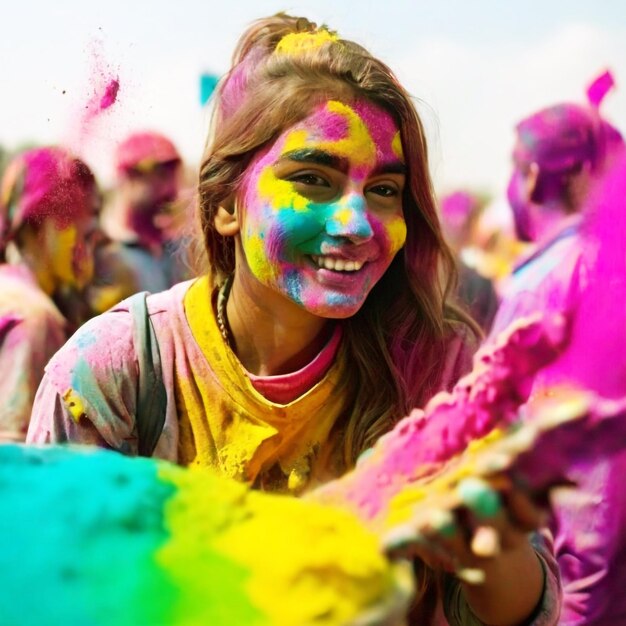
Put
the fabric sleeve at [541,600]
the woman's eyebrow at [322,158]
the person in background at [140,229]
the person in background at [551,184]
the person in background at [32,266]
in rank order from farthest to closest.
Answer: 1. the person in background at [140,229]
2. the person in background at [32,266]
3. the person in background at [551,184]
4. the woman's eyebrow at [322,158]
5. the fabric sleeve at [541,600]

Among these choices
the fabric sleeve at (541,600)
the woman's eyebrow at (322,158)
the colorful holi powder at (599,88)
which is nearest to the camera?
the fabric sleeve at (541,600)

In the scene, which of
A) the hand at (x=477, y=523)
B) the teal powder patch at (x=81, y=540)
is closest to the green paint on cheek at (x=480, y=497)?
the hand at (x=477, y=523)

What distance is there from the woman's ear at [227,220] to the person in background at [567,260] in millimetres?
476

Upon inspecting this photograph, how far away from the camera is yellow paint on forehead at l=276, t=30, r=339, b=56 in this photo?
1498 millimetres

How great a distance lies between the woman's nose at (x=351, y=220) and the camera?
1.41m

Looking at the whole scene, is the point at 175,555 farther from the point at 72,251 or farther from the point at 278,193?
the point at 72,251

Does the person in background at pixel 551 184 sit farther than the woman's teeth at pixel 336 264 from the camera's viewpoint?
Yes

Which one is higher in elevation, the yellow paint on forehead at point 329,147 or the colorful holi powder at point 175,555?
the yellow paint on forehead at point 329,147

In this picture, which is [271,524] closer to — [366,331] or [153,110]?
[366,331]

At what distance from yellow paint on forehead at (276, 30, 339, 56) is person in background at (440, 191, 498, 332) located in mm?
Result: 729

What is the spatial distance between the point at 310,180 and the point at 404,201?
0.18m

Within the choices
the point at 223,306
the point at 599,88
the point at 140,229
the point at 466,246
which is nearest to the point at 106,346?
the point at 223,306

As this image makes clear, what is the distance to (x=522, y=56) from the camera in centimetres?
168

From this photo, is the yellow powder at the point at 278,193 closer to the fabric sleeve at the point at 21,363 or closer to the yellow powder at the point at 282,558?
the yellow powder at the point at 282,558
